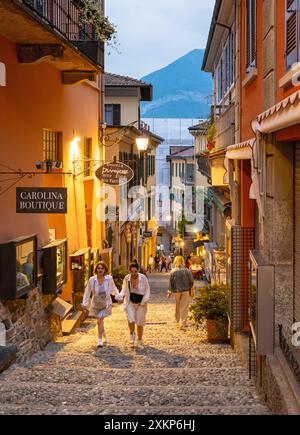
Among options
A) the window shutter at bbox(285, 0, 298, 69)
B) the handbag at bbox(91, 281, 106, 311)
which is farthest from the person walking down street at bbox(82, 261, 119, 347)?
the window shutter at bbox(285, 0, 298, 69)

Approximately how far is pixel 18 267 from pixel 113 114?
27266 mm

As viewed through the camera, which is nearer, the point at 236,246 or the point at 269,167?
the point at 269,167

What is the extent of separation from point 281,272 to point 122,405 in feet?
7.76

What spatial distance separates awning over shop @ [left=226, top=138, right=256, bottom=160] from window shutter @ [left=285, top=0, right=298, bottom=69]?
2.07m

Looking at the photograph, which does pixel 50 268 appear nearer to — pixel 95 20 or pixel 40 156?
pixel 40 156

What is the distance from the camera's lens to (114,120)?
124 feet

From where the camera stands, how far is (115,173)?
17016 mm

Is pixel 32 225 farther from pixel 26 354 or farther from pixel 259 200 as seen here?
pixel 259 200

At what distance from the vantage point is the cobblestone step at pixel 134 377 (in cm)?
937

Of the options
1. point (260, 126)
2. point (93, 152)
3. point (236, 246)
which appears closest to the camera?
point (260, 126)

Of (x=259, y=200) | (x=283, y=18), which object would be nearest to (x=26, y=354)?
(x=259, y=200)

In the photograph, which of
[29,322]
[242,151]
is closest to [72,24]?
[242,151]

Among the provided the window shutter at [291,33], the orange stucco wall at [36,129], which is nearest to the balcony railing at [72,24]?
the orange stucco wall at [36,129]

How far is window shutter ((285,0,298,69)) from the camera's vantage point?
7445 millimetres
